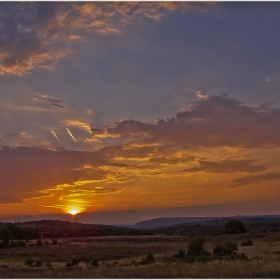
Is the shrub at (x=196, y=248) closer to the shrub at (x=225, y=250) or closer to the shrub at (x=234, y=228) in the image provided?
the shrub at (x=225, y=250)

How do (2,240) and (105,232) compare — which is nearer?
(2,240)

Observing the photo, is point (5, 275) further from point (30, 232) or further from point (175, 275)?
Result: point (30, 232)

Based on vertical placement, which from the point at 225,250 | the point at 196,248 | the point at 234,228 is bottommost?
the point at 225,250

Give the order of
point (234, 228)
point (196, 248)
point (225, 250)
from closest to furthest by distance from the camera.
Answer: point (196, 248) < point (225, 250) < point (234, 228)

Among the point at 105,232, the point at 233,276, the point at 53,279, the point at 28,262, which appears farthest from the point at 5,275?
the point at 105,232

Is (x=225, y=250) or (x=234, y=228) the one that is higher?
(x=234, y=228)

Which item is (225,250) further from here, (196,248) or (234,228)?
(234,228)

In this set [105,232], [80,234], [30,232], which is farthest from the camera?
[105,232]

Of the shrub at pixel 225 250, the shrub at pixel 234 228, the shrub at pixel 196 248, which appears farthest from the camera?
the shrub at pixel 234 228

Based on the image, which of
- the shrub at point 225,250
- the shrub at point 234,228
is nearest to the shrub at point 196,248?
the shrub at point 225,250

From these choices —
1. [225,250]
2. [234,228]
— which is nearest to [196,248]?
[225,250]

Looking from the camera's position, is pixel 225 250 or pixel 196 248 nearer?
pixel 196 248

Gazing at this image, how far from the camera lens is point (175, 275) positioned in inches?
859

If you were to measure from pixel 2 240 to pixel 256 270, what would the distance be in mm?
87543
